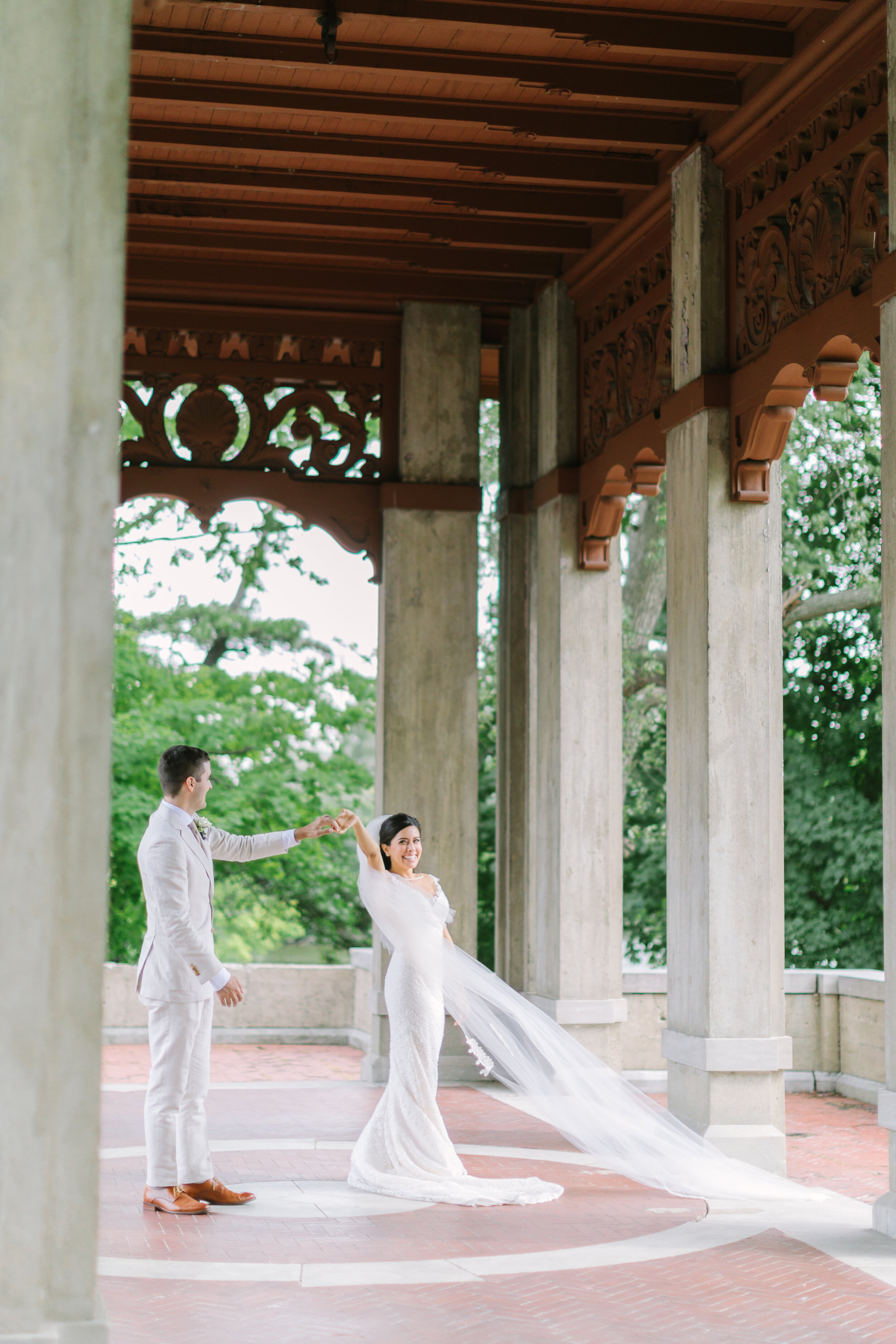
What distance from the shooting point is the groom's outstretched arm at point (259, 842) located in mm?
7586

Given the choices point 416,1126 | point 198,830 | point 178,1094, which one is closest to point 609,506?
point 198,830

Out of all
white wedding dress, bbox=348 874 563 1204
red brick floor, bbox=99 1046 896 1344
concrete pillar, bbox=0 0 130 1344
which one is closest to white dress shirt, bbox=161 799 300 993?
white wedding dress, bbox=348 874 563 1204

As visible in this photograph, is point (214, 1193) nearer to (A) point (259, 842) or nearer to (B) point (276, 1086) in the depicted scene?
(A) point (259, 842)

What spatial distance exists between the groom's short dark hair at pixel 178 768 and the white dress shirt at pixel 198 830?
7 cm

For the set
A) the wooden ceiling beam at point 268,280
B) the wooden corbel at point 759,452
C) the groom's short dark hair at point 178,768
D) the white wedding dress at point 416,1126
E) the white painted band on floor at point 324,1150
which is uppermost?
the wooden ceiling beam at point 268,280

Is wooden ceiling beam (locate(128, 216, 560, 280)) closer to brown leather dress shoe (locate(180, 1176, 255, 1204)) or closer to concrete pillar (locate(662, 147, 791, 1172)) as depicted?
concrete pillar (locate(662, 147, 791, 1172))

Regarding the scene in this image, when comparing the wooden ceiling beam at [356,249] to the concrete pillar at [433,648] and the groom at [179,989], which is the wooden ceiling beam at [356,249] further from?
the groom at [179,989]

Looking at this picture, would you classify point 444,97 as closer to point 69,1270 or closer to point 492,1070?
point 492,1070

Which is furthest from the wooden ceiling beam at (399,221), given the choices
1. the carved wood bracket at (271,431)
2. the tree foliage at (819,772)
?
the tree foliage at (819,772)

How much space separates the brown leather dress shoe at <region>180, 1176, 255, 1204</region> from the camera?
7098 mm

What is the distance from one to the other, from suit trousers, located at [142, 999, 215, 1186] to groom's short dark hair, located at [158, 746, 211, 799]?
3.24ft

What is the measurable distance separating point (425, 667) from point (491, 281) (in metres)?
3.16

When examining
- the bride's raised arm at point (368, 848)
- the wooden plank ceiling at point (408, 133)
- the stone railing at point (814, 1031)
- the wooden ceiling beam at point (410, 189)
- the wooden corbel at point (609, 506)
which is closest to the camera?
the bride's raised arm at point (368, 848)

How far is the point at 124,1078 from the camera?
12062 millimetres
